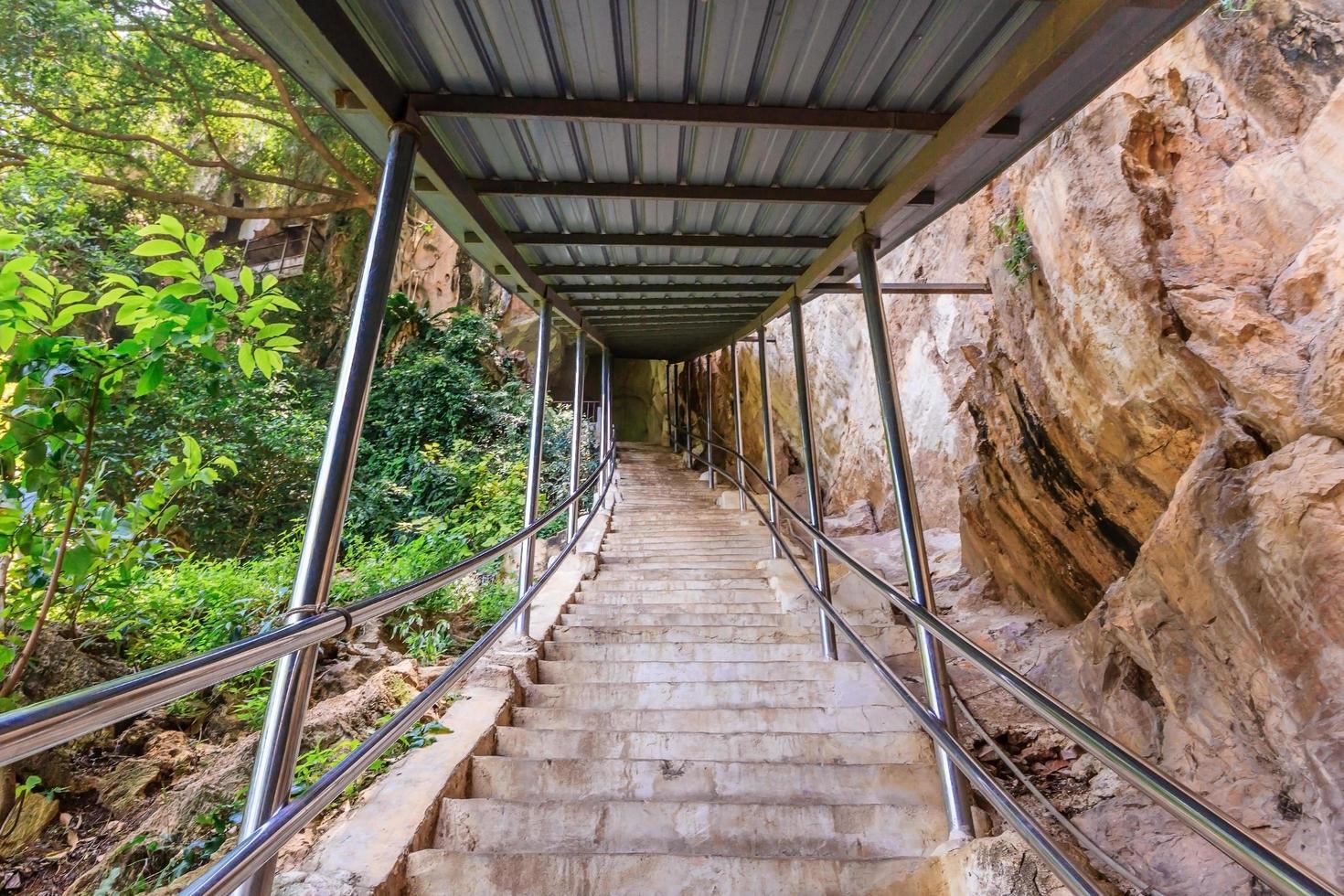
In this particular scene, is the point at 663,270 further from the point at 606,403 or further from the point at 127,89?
the point at 127,89

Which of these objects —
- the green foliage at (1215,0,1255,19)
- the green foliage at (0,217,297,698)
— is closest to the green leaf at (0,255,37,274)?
the green foliage at (0,217,297,698)

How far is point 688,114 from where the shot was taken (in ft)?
6.43

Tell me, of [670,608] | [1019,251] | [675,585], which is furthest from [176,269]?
[1019,251]

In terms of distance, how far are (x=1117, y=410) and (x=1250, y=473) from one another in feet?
3.55

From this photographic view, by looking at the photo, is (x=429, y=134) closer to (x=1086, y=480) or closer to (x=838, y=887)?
(x=838, y=887)

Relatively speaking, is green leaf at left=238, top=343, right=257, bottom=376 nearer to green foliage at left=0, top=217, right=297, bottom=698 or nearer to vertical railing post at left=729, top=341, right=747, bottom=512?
green foliage at left=0, top=217, right=297, bottom=698

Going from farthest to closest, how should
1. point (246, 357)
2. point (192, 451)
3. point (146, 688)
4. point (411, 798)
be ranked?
point (192, 451), point (411, 798), point (246, 357), point (146, 688)

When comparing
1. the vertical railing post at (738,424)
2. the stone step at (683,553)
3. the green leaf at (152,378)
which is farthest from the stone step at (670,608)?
the green leaf at (152,378)

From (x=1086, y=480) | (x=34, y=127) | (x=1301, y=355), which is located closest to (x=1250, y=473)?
(x=1301, y=355)

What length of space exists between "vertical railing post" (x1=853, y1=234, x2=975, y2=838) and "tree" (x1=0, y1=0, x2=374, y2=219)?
6607 millimetres

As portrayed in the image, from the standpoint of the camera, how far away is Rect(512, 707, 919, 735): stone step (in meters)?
2.38

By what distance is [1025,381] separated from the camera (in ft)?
13.3

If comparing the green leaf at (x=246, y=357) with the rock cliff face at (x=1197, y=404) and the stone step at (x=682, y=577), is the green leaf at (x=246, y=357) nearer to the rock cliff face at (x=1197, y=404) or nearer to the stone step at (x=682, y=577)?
the stone step at (x=682, y=577)

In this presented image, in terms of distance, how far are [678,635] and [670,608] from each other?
580 millimetres
